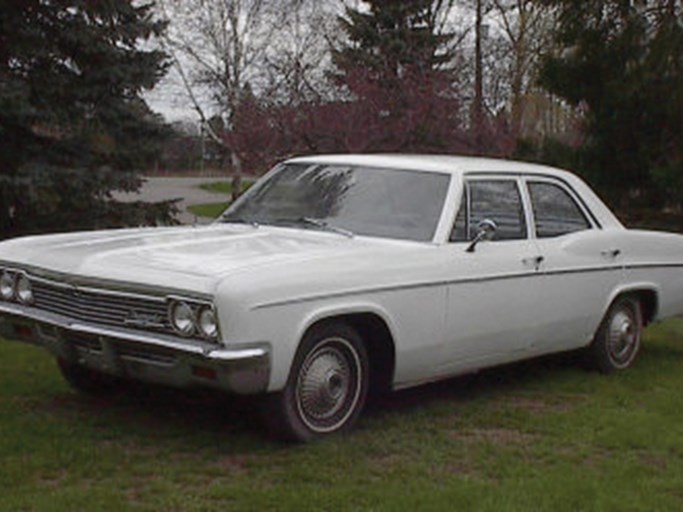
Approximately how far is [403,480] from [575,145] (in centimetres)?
1519

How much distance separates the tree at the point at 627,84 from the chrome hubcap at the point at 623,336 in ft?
31.7

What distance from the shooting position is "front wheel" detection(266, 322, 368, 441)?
5.30 metres

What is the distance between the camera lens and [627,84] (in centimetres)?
1719

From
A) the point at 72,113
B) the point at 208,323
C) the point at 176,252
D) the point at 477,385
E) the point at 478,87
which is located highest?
the point at 478,87

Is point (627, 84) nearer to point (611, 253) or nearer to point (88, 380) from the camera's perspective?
point (611, 253)

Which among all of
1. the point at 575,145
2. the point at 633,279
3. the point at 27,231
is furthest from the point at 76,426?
the point at 575,145

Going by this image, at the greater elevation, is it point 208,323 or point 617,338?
point 208,323

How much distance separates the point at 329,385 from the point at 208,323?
90 centimetres

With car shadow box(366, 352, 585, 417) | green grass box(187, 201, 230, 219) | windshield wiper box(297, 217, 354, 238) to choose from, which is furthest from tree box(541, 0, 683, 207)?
green grass box(187, 201, 230, 219)

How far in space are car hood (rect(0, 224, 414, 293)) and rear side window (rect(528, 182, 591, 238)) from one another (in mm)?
1511

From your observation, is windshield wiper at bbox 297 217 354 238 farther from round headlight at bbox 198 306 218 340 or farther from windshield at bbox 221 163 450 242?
round headlight at bbox 198 306 218 340

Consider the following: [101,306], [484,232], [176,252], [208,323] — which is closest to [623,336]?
[484,232]

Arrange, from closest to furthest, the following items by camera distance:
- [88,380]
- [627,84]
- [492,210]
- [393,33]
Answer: [88,380]
[492,210]
[627,84]
[393,33]

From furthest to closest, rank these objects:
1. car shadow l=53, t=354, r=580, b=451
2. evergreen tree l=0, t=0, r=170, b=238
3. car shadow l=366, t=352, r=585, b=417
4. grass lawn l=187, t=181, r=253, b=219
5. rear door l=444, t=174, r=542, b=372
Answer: grass lawn l=187, t=181, r=253, b=219, evergreen tree l=0, t=0, r=170, b=238, car shadow l=366, t=352, r=585, b=417, rear door l=444, t=174, r=542, b=372, car shadow l=53, t=354, r=580, b=451
